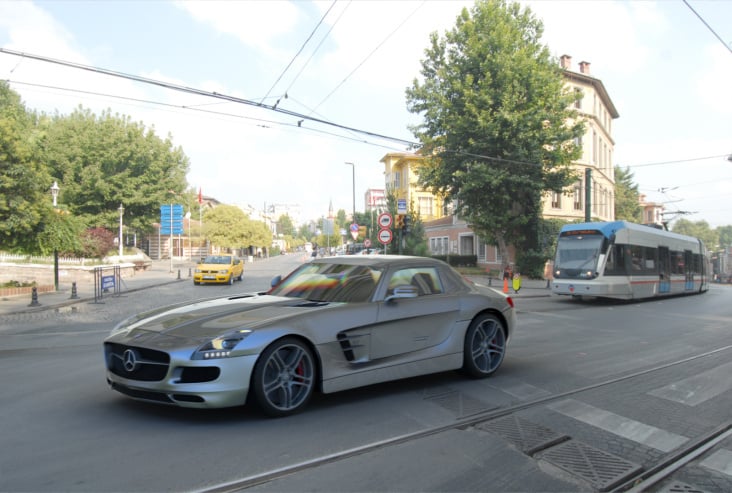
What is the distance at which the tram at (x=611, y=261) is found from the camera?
55.0ft

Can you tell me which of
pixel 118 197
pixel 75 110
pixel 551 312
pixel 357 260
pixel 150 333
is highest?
pixel 75 110

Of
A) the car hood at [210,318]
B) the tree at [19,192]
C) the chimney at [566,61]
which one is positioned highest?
the chimney at [566,61]

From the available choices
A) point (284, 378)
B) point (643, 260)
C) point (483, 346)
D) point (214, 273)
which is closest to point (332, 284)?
point (284, 378)

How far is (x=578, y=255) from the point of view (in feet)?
57.0

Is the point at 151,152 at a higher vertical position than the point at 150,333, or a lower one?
higher

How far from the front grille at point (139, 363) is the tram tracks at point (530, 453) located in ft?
4.38

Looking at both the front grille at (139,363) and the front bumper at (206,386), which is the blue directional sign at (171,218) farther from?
the front bumper at (206,386)

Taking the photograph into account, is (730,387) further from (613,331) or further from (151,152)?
(151,152)

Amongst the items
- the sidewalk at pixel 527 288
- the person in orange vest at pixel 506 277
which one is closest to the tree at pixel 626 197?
the sidewalk at pixel 527 288

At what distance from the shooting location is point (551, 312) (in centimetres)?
1407

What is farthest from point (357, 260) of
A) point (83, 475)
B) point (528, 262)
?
point (528, 262)

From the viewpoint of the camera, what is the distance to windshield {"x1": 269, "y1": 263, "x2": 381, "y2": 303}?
5.19 metres

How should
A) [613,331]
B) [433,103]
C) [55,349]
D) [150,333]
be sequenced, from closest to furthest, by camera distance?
[150,333] → [55,349] → [613,331] → [433,103]

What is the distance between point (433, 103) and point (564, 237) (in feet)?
36.5
